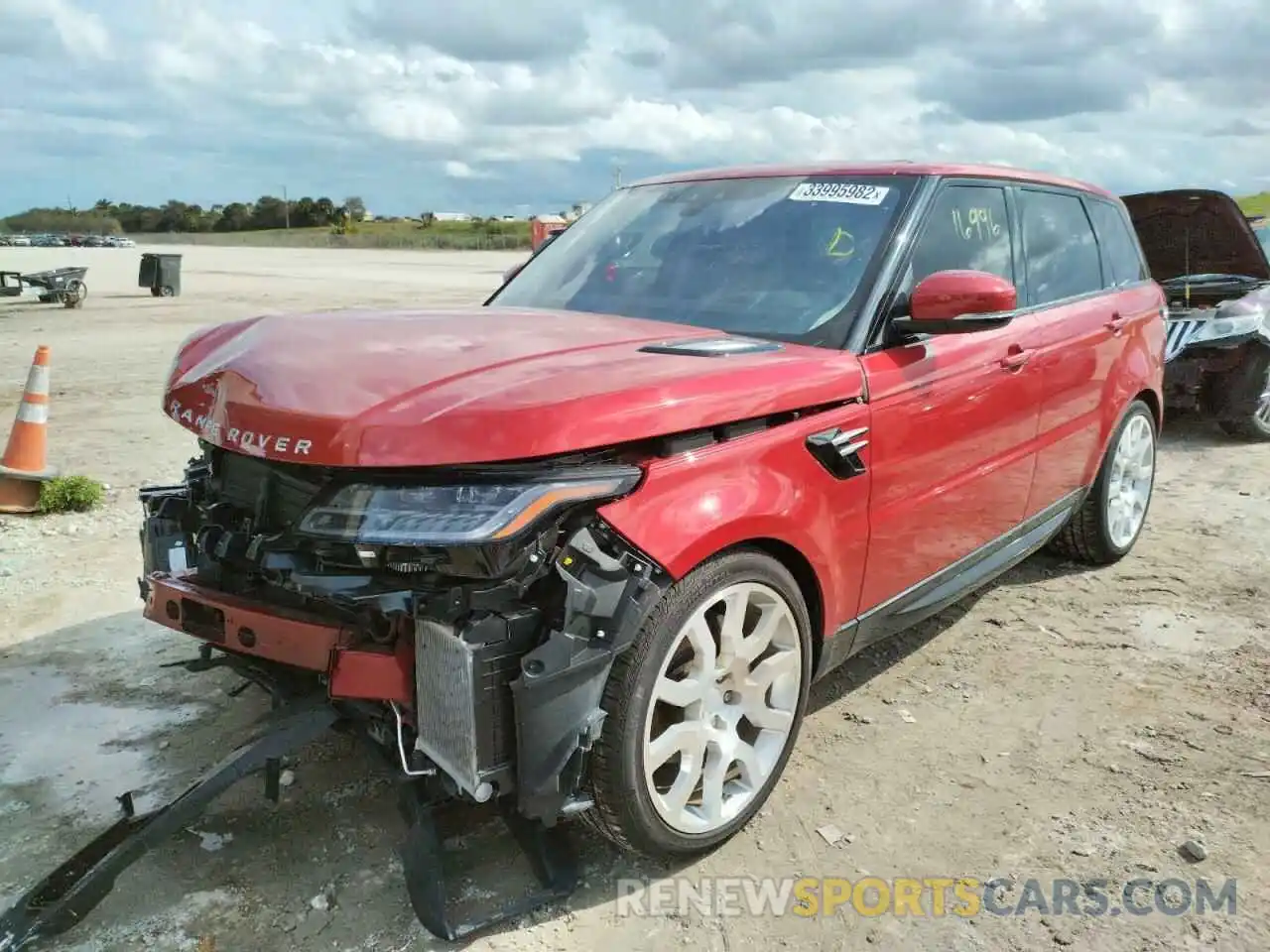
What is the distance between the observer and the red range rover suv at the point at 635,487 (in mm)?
2271

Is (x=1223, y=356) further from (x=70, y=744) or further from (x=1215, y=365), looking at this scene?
(x=70, y=744)

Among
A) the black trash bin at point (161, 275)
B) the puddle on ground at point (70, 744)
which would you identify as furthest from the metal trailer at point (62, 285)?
the puddle on ground at point (70, 744)

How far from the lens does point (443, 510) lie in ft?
7.30

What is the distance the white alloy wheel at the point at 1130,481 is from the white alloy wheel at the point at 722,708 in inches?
108

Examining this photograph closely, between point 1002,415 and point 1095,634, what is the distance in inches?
48.9

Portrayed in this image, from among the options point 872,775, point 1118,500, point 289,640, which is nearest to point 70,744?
point 289,640

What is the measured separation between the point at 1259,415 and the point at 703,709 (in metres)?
7.00

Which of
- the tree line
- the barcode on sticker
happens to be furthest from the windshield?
the tree line

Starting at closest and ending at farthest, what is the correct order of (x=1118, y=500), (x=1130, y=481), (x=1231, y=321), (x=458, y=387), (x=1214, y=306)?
(x=458, y=387) → (x=1118, y=500) → (x=1130, y=481) → (x=1231, y=321) → (x=1214, y=306)

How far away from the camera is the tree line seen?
115m

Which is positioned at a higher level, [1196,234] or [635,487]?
[1196,234]

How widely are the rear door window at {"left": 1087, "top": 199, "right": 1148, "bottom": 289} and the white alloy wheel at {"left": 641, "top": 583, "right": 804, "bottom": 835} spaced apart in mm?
3044

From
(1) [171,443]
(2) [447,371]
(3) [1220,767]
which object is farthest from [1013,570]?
(1) [171,443]

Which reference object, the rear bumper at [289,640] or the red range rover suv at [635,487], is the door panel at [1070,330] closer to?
the red range rover suv at [635,487]
